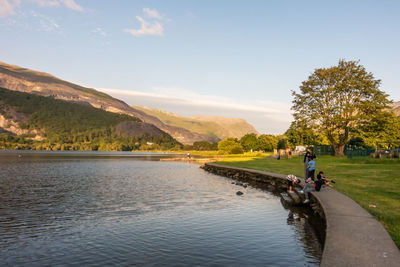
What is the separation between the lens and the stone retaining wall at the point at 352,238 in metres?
8.24

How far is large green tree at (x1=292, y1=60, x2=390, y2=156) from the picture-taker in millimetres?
66125

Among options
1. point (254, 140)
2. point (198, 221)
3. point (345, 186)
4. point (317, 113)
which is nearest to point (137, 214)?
point (198, 221)

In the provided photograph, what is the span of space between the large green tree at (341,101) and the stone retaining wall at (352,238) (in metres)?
54.4

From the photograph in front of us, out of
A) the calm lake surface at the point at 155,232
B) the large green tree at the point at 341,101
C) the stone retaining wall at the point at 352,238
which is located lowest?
the calm lake surface at the point at 155,232

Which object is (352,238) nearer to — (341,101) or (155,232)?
(155,232)

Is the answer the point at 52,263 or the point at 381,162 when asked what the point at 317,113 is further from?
the point at 52,263

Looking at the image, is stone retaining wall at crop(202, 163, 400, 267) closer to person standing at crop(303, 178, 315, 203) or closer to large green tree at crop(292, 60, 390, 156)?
person standing at crop(303, 178, 315, 203)

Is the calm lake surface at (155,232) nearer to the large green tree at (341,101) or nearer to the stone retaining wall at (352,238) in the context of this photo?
the stone retaining wall at (352,238)

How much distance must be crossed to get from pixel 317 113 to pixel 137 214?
61131 millimetres

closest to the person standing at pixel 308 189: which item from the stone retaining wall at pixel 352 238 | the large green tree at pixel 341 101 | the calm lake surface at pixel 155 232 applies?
the calm lake surface at pixel 155 232

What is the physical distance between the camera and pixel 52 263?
11.1 meters

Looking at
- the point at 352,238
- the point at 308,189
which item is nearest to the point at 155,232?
the point at 352,238

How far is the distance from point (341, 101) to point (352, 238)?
65562 mm

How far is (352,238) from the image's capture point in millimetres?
10172
